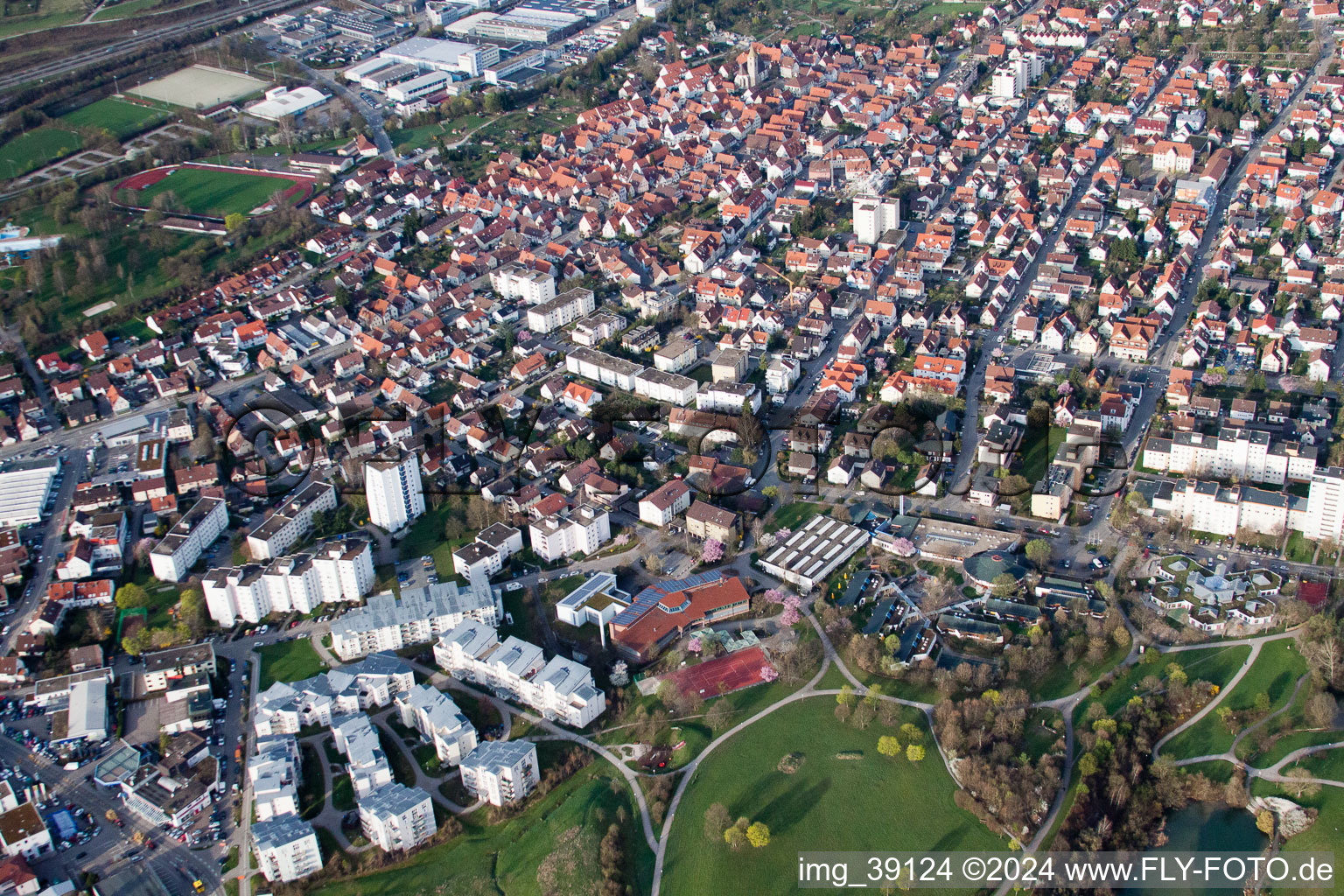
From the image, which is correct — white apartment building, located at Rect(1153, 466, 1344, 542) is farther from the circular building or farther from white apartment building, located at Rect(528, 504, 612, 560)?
white apartment building, located at Rect(528, 504, 612, 560)

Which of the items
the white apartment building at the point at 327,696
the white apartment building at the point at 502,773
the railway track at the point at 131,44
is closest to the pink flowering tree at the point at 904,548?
the white apartment building at the point at 502,773

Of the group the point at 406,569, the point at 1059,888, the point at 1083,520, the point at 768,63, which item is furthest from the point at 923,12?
the point at 1059,888

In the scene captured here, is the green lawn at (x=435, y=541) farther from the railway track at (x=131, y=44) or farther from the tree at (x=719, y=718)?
the railway track at (x=131, y=44)

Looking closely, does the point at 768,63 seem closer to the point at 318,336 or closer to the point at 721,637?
the point at 318,336

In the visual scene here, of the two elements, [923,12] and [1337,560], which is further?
[923,12]

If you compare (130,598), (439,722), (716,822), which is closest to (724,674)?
(716,822)

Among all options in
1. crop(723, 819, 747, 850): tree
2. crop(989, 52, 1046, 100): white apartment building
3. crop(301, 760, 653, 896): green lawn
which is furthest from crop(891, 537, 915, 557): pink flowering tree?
crop(989, 52, 1046, 100): white apartment building

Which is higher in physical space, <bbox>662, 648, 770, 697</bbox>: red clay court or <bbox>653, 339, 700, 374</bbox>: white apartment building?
<bbox>653, 339, 700, 374</bbox>: white apartment building
